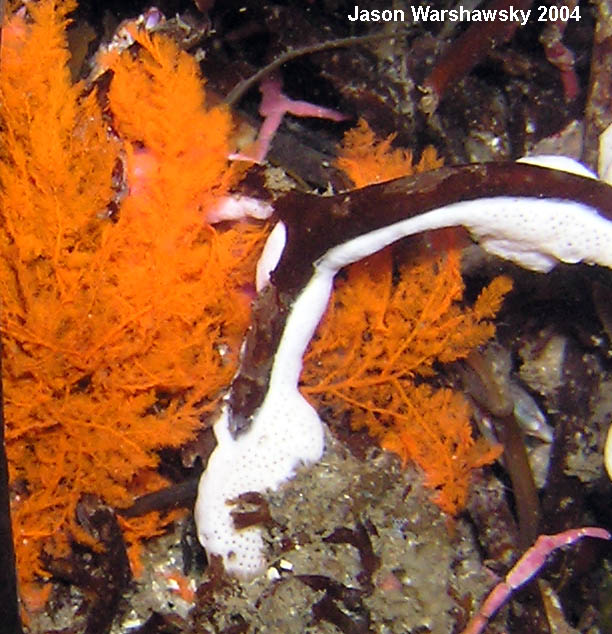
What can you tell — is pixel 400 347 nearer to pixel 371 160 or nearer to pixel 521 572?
pixel 371 160

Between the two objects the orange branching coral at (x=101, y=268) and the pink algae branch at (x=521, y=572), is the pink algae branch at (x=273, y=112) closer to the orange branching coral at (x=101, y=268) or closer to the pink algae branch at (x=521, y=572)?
the orange branching coral at (x=101, y=268)

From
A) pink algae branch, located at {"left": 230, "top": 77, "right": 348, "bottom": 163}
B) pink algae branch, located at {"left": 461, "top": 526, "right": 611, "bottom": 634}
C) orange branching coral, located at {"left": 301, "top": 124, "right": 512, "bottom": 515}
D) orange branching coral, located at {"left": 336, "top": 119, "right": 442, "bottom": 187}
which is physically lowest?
pink algae branch, located at {"left": 461, "top": 526, "right": 611, "bottom": 634}

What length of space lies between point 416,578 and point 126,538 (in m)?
1.18

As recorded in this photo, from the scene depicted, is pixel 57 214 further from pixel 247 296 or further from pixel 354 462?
pixel 354 462

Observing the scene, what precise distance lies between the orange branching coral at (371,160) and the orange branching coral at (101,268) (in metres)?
0.47

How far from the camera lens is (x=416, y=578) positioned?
2514 mm

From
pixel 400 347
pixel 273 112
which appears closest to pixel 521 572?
pixel 400 347

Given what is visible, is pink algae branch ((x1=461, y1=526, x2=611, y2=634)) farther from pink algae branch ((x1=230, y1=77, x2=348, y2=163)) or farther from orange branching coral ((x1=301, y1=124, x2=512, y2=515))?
pink algae branch ((x1=230, y1=77, x2=348, y2=163))

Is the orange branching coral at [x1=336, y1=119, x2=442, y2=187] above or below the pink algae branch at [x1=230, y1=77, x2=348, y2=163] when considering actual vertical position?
below

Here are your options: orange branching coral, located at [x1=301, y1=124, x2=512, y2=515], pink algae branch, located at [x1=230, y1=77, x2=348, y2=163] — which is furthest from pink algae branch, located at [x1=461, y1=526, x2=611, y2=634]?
pink algae branch, located at [x1=230, y1=77, x2=348, y2=163]

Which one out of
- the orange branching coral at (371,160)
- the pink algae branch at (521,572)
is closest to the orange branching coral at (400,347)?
the orange branching coral at (371,160)

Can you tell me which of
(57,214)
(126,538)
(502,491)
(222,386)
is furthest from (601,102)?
(126,538)

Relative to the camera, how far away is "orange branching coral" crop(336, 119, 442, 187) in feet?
8.68

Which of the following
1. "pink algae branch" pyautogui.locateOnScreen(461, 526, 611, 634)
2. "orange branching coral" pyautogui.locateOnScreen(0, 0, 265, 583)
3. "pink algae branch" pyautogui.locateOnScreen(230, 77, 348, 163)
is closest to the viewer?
"orange branching coral" pyautogui.locateOnScreen(0, 0, 265, 583)
